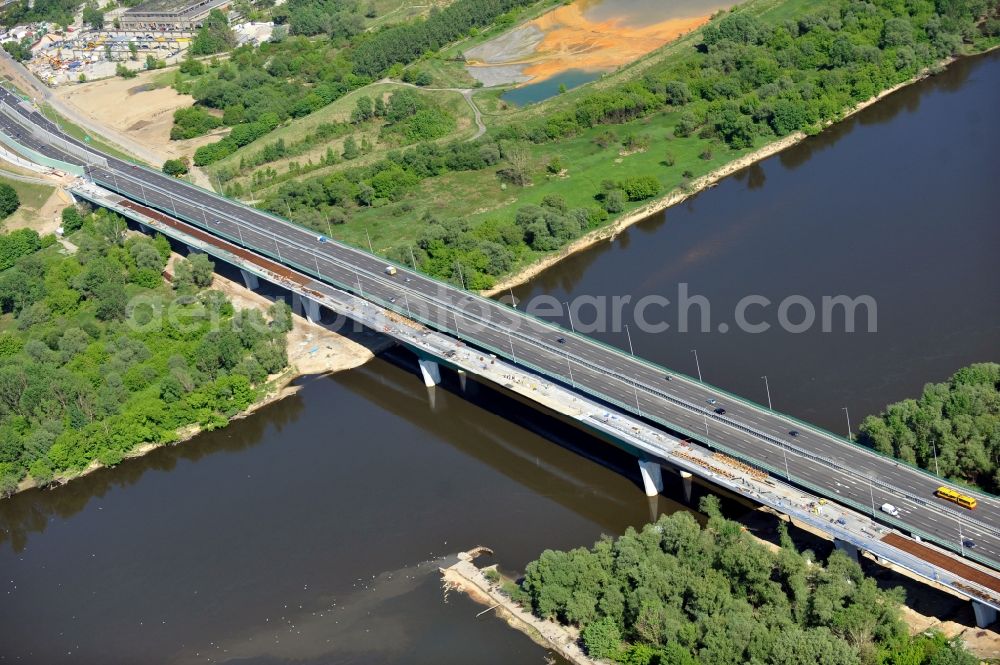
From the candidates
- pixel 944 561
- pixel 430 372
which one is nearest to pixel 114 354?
pixel 430 372

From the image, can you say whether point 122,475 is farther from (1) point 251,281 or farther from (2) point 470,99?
(2) point 470,99

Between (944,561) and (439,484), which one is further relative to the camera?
(439,484)

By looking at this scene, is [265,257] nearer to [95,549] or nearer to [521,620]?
[95,549]

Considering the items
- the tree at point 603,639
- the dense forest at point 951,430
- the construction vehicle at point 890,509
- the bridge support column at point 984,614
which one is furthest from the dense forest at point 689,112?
the bridge support column at point 984,614

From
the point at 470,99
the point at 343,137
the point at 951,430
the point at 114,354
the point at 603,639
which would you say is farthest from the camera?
the point at 470,99

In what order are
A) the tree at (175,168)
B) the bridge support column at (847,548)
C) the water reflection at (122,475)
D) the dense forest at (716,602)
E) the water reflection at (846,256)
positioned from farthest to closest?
the tree at (175,168)
the water reflection at (122,475)
the water reflection at (846,256)
the bridge support column at (847,548)
the dense forest at (716,602)

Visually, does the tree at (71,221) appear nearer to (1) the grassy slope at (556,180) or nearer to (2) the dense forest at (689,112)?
(2) the dense forest at (689,112)
